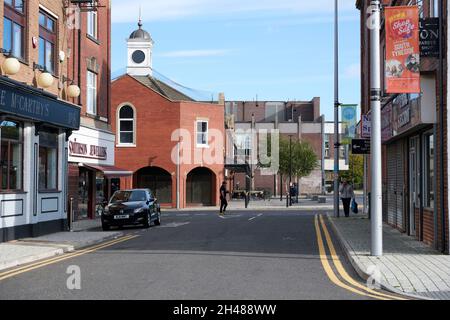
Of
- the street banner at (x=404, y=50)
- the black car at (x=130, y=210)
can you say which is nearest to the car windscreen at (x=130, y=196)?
the black car at (x=130, y=210)

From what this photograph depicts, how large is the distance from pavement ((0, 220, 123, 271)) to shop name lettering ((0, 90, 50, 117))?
3648 millimetres

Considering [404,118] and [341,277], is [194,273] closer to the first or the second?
[341,277]

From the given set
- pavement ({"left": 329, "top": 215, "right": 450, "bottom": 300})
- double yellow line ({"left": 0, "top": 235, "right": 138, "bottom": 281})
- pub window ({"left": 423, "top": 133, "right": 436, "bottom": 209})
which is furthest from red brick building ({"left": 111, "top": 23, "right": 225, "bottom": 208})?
pub window ({"left": 423, "top": 133, "right": 436, "bottom": 209})

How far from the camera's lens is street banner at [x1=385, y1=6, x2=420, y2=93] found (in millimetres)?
13547

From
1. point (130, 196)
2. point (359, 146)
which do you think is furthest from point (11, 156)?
point (359, 146)

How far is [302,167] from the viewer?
2872 inches

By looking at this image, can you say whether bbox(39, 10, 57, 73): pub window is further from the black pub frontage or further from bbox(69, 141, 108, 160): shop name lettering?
bbox(69, 141, 108, 160): shop name lettering

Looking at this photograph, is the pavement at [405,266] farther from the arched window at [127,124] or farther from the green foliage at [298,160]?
the green foliage at [298,160]

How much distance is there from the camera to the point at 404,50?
13.6 m

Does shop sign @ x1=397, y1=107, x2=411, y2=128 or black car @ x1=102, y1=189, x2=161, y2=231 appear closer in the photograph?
shop sign @ x1=397, y1=107, x2=411, y2=128

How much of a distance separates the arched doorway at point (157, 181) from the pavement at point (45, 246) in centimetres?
2263

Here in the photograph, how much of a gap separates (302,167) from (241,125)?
18875 millimetres

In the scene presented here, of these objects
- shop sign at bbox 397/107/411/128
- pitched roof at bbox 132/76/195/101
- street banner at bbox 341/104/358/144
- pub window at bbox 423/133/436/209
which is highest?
pitched roof at bbox 132/76/195/101
